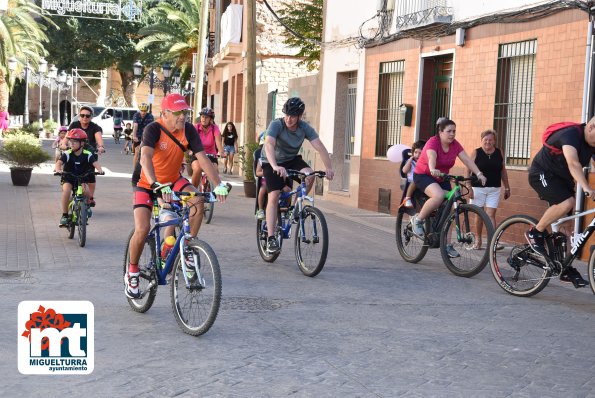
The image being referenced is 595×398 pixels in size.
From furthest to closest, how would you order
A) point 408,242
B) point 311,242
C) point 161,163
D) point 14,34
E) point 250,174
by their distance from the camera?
1. point 14,34
2. point 250,174
3. point 408,242
4. point 311,242
5. point 161,163

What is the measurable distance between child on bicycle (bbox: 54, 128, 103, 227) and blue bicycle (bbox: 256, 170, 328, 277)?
122 inches

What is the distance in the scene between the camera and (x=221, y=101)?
134 ft

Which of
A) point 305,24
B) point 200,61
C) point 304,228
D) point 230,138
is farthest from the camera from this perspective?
point 200,61

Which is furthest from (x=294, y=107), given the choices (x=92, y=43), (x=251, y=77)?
(x=92, y=43)

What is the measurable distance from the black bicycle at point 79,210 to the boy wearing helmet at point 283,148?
251 centimetres

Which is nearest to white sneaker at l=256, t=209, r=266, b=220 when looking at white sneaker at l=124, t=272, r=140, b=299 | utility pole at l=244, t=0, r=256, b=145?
white sneaker at l=124, t=272, r=140, b=299

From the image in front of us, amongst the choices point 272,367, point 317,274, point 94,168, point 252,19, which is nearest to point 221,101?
point 252,19

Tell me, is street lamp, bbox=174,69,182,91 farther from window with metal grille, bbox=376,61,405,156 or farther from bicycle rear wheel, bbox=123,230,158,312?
bicycle rear wheel, bbox=123,230,158,312

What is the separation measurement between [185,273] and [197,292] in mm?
174

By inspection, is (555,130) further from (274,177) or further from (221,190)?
(221,190)

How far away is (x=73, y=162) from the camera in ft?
41.9

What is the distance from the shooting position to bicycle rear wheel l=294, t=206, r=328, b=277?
33.2 feet

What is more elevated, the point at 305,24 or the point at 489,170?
the point at 305,24

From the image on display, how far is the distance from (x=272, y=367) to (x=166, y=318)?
1700 mm
